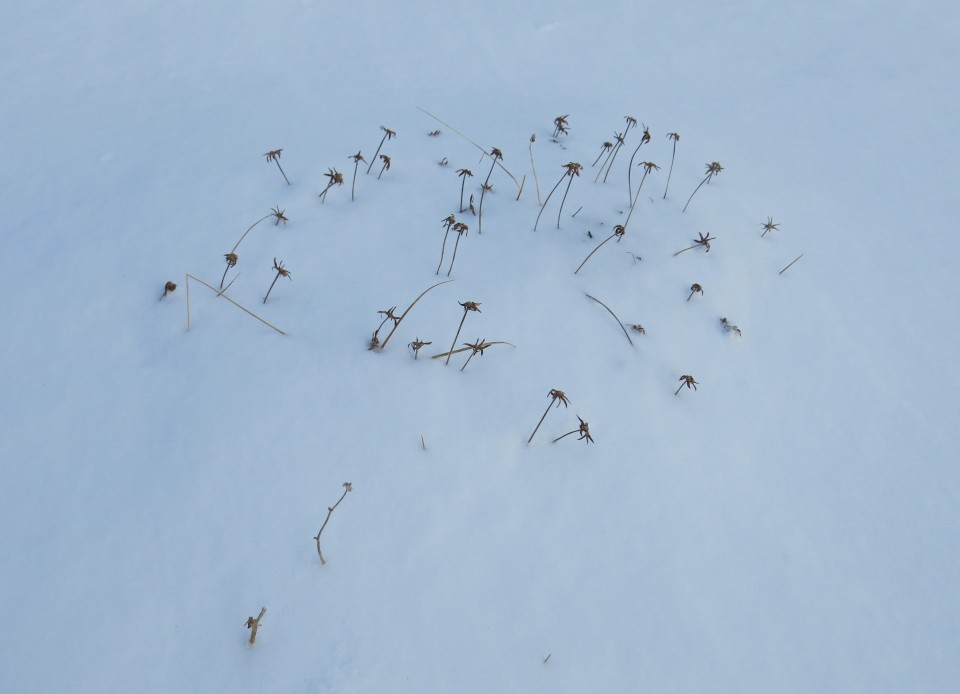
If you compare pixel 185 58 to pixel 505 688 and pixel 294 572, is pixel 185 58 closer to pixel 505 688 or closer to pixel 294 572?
pixel 294 572

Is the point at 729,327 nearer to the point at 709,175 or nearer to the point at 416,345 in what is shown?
the point at 709,175

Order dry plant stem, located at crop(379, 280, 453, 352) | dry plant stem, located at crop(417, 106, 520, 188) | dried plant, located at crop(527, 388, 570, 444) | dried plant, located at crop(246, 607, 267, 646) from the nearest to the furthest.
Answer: dried plant, located at crop(246, 607, 267, 646), dried plant, located at crop(527, 388, 570, 444), dry plant stem, located at crop(379, 280, 453, 352), dry plant stem, located at crop(417, 106, 520, 188)

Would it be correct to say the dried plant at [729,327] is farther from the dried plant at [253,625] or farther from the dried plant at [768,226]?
the dried plant at [253,625]

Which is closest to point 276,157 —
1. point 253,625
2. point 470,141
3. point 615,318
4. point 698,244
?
point 470,141

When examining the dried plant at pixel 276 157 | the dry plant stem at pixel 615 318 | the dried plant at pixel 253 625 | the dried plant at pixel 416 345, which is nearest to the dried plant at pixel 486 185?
the dry plant stem at pixel 615 318

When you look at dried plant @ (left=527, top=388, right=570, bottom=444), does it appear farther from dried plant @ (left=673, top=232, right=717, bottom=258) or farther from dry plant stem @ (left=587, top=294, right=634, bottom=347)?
dried plant @ (left=673, top=232, right=717, bottom=258)

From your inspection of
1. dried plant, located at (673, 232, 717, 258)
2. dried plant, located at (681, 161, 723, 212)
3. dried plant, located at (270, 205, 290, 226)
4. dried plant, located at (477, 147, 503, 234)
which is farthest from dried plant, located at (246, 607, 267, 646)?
dried plant, located at (681, 161, 723, 212)
